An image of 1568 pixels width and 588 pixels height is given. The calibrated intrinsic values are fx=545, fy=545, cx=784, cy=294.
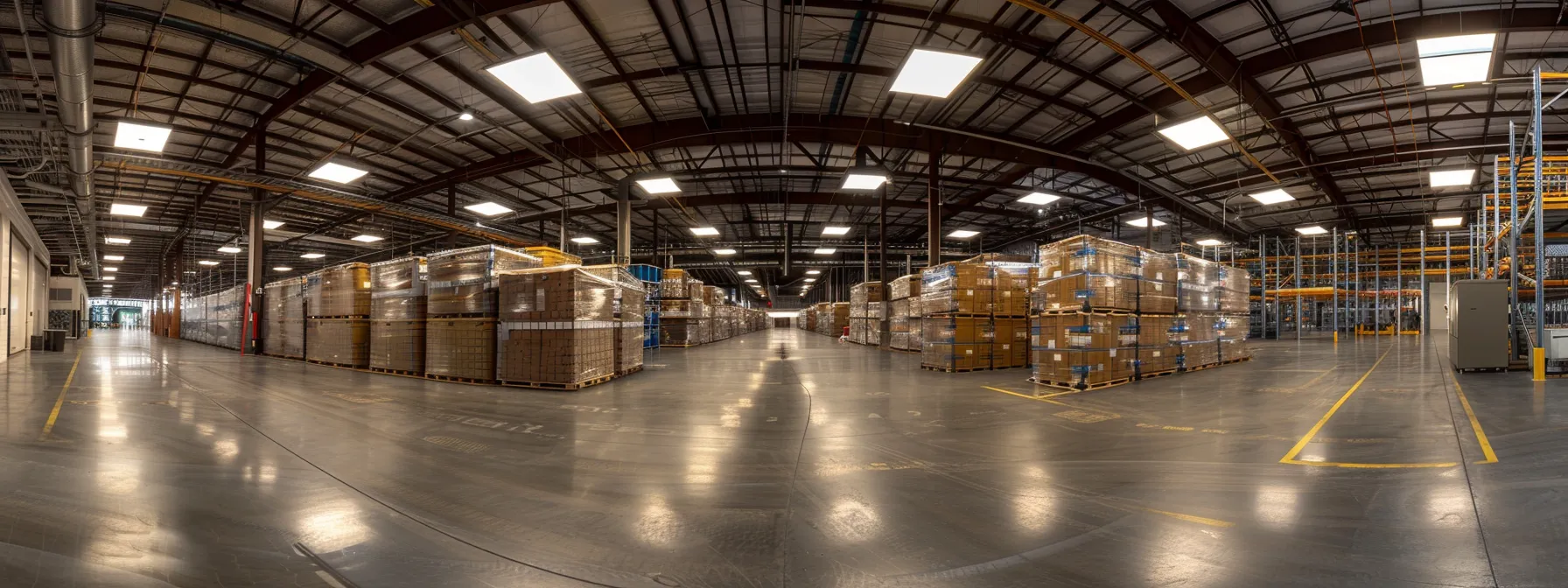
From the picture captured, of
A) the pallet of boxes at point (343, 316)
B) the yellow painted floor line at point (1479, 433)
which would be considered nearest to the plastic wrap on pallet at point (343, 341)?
the pallet of boxes at point (343, 316)

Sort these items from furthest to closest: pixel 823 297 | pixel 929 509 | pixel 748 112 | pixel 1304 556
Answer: pixel 823 297
pixel 748 112
pixel 929 509
pixel 1304 556

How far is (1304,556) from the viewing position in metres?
2.43

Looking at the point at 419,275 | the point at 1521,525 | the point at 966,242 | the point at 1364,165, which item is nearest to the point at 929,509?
the point at 1521,525

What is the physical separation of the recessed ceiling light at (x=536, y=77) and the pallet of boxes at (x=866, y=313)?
12.8m

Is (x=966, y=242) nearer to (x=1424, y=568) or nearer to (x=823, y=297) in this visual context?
(x=823, y=297)

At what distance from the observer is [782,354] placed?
1556 centimetres

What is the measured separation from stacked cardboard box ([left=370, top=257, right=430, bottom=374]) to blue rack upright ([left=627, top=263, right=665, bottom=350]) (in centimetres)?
705

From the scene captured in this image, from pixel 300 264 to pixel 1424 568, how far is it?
45490 mm

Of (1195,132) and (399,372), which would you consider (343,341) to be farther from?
(1195,132)

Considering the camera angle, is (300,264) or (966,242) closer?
(966,242)

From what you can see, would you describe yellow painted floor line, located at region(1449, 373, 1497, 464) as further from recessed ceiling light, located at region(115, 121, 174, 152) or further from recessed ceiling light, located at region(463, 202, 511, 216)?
recessed ceiling light, located at region(463, 202, 511, 216)

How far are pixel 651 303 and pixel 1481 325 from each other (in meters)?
17.4

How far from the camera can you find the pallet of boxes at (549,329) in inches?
311

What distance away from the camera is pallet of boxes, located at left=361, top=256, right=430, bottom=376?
958 centimetres
